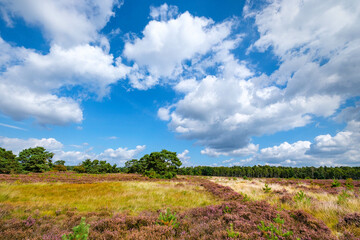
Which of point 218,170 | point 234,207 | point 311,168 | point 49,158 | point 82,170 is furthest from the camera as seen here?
point 218,170

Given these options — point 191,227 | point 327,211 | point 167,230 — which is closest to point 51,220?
point 167,230

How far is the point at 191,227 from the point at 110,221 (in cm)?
312

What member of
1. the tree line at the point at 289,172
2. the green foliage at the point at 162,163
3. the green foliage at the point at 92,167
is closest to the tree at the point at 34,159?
the green foliage at the point at 92,167

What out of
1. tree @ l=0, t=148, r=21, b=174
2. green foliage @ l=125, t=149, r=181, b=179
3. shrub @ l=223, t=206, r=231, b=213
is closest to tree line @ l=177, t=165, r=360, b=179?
green foliage @ l=125, t=149, r=181, b=179

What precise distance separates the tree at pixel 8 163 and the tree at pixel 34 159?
59.5 inches

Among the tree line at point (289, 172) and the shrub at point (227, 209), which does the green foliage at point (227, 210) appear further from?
the tree line at point (289, 172)

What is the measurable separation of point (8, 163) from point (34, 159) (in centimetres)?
437

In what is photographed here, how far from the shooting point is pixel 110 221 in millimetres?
5984

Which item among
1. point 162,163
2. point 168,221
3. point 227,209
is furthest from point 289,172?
point 168,221

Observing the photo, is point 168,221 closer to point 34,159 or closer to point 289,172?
point 34,159

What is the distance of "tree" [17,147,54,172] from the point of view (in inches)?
1424

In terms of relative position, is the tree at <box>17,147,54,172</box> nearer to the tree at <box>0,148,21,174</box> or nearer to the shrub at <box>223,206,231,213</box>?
the tree at <box>0,148,21,174</box>

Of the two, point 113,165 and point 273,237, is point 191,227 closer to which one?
point 273,237

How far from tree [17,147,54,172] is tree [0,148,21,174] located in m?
1.51
